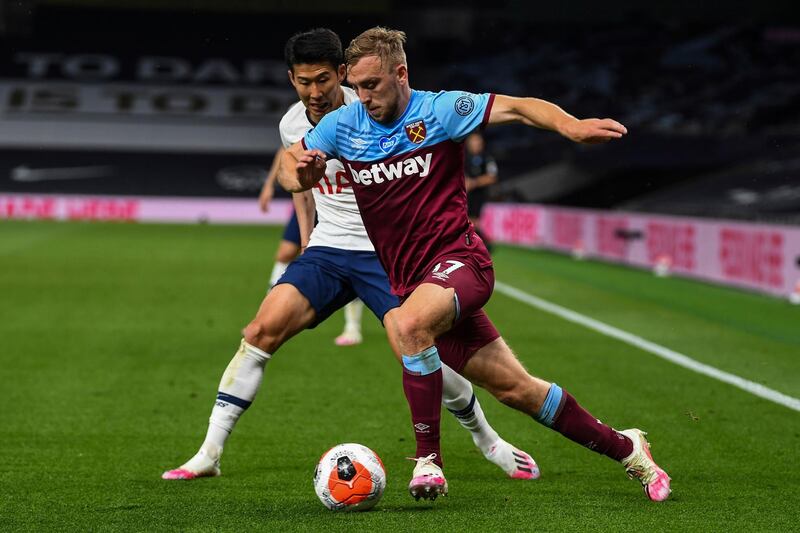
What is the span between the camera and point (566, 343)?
1134 cm

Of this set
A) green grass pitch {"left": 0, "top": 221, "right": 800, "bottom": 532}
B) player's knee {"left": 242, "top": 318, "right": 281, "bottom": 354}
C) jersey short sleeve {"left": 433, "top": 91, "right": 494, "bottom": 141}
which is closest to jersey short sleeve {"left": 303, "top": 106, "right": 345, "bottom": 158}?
jersey short sleeve {"left": 433, "top": 91, "right": 494, "bottom": 141}

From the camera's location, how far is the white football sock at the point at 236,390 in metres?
5.77

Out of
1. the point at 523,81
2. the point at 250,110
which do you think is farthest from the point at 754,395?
the point at 250,110

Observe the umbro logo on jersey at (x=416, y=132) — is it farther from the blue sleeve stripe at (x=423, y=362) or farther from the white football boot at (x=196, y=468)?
the white football boot at (x=196, y=468)

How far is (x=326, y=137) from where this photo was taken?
17.2 ft

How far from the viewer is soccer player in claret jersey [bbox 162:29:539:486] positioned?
18.7ft

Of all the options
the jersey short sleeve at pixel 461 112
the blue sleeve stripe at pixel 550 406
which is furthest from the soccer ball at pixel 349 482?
the jersey short sleeve at pixel 461 112

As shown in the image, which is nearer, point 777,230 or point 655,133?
point 777,230

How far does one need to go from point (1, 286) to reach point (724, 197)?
20.8 metres

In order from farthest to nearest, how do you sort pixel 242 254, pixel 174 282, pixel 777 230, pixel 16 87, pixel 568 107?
pixel 16 87 → pixel 568 107 → pixel 242 254 → pixel 174 282 → pixel 777 230

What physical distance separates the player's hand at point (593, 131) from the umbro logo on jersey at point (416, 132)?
0.67 metres

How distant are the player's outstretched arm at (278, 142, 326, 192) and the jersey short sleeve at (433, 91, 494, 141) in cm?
50

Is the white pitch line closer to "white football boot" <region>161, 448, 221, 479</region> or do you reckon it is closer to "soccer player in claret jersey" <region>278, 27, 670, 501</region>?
"soccer player in claret jersey" <region>278, 27, 670, 501</region>

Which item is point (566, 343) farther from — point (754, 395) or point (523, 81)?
point (523, 81)
